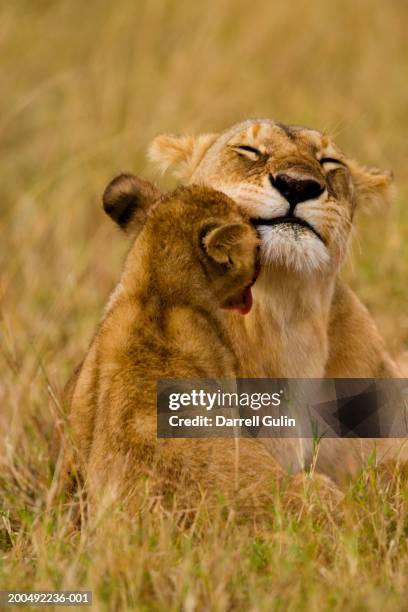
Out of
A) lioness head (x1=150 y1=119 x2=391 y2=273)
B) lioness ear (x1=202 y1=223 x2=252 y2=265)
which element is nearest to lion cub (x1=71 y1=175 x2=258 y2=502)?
lioness ear (x1=202 y1=223 x2=252 y2=265)

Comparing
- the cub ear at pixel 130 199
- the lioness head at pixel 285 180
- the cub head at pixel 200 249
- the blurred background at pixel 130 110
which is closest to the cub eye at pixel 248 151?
the lioness head at pixel 285 180

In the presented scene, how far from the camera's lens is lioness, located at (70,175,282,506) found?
2.97 meters

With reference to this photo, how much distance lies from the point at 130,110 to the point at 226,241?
18.0 feet

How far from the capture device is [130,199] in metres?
3.76

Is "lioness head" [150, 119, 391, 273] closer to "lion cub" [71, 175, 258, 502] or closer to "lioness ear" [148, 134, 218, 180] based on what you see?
"lioness ear" [148, 134, 218, 180]

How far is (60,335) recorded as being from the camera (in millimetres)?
5770

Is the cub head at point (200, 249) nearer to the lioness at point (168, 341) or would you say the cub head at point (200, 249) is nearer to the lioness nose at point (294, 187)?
the lioness at point (168, 341)

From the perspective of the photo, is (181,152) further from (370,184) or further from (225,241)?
(225,241)

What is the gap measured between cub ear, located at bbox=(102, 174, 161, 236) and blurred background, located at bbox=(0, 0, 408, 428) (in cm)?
129

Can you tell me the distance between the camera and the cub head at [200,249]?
10.4ft

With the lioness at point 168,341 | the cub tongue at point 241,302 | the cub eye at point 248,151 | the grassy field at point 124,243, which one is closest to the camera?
the grassy field at point 124,243

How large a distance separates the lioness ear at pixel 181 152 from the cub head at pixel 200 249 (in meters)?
1.09

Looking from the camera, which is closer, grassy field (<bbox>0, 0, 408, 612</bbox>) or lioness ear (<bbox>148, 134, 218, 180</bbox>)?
grassy field (<bbox>0, 0, 408, 612</bbox>)

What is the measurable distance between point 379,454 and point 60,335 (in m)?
2.24
